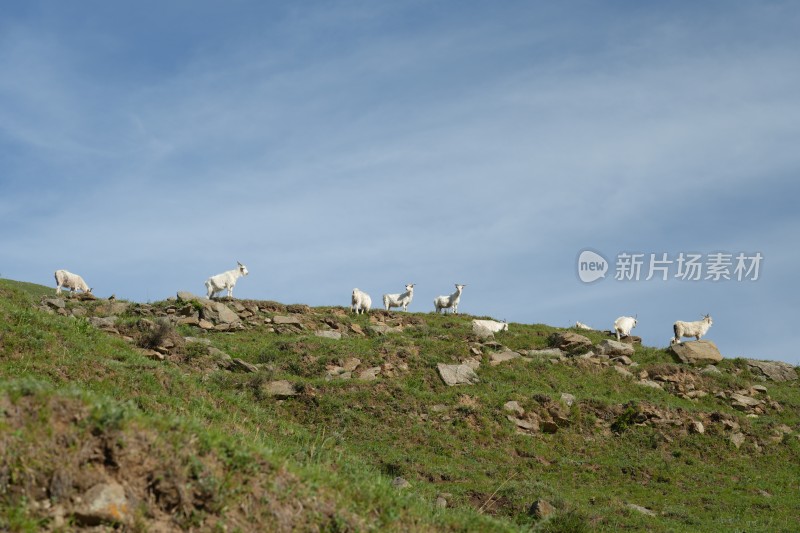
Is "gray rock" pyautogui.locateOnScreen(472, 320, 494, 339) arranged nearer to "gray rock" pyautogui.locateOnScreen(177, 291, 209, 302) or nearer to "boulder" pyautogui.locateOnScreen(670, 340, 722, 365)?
"boulder" pyautogui.locateOnScreen(670, 340, 722, 365)

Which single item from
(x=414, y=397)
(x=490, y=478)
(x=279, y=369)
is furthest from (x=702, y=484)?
(x=279, y=369)

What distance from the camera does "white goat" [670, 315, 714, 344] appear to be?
1722 inches

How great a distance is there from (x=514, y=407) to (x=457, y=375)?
140 inches

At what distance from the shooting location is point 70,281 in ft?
144

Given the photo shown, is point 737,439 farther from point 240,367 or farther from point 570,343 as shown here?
point 240,367

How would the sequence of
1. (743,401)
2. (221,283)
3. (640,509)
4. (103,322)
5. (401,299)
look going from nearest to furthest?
(640,509)
(103,322)
(743,401)
(221,283)
(401,299)

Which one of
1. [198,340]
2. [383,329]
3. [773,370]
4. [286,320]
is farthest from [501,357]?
[773,370]

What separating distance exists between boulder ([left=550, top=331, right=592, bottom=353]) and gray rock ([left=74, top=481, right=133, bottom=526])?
31373mm

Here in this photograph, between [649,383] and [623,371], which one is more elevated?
[623,371]

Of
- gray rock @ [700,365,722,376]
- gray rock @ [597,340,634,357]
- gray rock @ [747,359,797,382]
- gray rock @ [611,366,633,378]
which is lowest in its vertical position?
gray rock @ [611,366,633,378]

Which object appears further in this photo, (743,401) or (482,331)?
(482,331)

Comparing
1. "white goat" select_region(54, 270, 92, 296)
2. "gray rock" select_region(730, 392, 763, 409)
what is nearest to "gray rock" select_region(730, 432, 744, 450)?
"gray rock" select_region(730, 392, 763, 409)

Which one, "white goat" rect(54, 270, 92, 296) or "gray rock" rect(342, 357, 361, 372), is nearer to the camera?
"gray rock" rect(342, 357, 361, 372)

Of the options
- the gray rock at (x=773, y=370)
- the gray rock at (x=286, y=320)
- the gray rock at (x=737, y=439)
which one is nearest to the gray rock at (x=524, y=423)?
the gray rock at (x=737, y=439)
